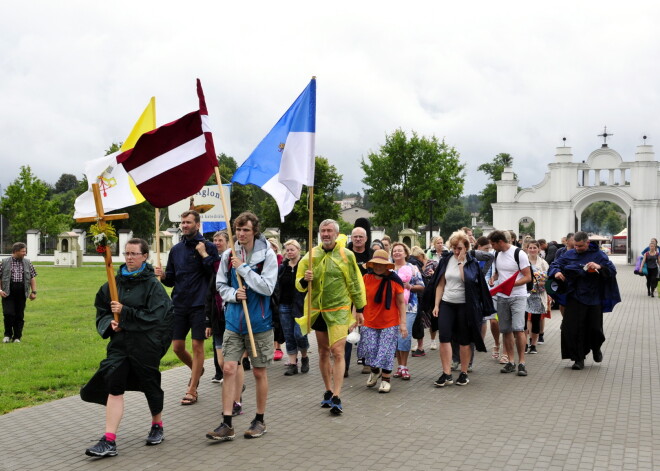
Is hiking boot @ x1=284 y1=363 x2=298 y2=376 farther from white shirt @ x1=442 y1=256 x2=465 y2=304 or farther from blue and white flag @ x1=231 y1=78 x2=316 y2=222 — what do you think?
blue and white flag @ x1=231 y1=78 x2=316 y2=222

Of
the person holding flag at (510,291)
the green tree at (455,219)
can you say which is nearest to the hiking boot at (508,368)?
the person holding flag at (510,291)

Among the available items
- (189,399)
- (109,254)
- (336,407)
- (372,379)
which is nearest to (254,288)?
(109,254)

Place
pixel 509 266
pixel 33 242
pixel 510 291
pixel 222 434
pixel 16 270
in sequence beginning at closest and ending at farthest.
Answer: pixel 222 434, pixel 510 291, pixel 509 266, pixel 16 270, pixel 33 242

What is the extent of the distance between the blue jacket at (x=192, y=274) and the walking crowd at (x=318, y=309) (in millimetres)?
11

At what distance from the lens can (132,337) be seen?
6836 mm

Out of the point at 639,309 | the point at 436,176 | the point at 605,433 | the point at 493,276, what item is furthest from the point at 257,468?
the point at 436,176

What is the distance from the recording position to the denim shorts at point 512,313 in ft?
36.0

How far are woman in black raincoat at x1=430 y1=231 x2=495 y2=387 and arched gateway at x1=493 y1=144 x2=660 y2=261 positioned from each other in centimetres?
5507

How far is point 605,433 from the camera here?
24.3 feet

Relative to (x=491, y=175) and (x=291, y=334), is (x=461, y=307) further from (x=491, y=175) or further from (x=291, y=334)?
(x=491, y=175)

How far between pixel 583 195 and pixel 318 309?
194ft

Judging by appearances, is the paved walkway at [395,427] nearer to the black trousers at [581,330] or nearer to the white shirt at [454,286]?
the black trousers at [581,330]

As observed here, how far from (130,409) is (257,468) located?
2729mm

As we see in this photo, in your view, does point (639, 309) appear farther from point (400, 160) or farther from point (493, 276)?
point (400, 160)
